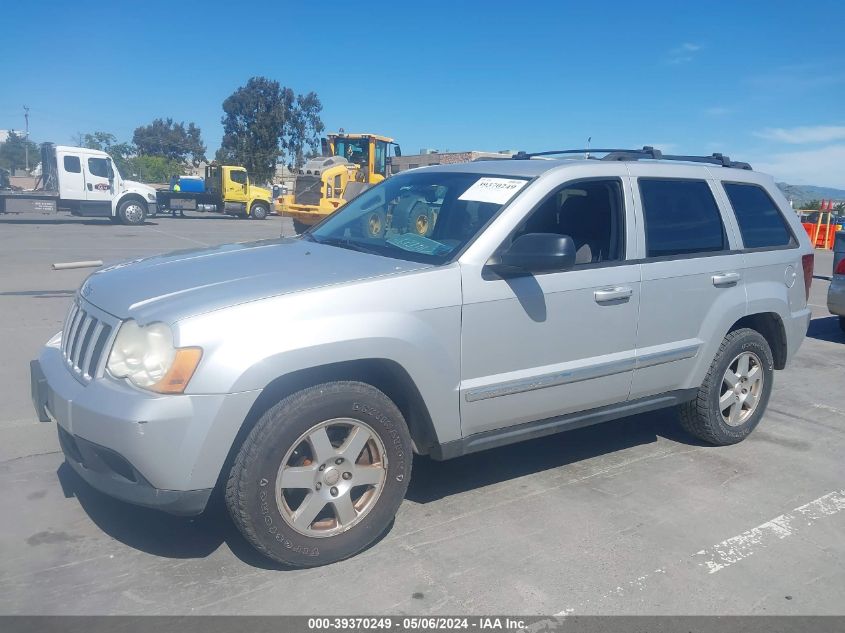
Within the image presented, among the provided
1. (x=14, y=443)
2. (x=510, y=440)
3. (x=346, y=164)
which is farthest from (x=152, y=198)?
(x=510, y=440)

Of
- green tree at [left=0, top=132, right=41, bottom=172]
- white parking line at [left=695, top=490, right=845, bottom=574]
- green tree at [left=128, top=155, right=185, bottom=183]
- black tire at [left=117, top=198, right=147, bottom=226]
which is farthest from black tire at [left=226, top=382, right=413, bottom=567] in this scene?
green tree at [left=0, top=132, right=41, bottom=172]

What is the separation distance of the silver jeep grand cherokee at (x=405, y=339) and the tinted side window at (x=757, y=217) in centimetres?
2

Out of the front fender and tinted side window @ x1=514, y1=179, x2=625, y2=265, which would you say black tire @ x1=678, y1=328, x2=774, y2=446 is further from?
the front fender

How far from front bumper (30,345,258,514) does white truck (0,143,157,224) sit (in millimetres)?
25705

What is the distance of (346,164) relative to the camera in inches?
985

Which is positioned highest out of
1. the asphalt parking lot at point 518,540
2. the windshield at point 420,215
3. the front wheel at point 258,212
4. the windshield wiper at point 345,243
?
the windshield at point 420,215

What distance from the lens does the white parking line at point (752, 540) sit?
333 cm

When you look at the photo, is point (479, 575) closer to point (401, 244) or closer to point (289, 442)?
point (289, 442)

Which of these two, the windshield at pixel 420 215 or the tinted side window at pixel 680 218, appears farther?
the tinted side window at pixel 680 218

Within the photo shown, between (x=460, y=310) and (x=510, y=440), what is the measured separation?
827 mm

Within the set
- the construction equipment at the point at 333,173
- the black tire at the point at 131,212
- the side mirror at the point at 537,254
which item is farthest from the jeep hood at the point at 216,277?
the black tire at the point at 131,212

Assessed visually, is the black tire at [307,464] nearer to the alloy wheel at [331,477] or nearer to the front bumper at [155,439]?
the alloy wheel at [331,477]

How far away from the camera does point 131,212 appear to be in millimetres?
26969

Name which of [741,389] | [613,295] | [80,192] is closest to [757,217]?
[741,389]
